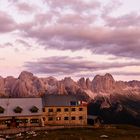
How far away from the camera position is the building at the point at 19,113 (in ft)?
392

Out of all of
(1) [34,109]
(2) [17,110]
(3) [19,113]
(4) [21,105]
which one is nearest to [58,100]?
(1) [34,109]

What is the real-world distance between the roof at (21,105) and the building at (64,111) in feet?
10.4

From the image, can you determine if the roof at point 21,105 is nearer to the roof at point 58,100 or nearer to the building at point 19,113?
the building at point 19,113

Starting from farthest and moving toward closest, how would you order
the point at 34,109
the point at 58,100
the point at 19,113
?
1. the point at 58,100
2. the point at 34,109
3. the point at 19,113

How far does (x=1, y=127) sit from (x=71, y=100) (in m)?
29.8

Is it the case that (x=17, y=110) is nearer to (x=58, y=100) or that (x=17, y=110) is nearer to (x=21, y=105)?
(x=21, y=105)

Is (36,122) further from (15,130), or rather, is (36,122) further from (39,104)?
(15,130)

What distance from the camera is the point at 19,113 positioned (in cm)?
12144

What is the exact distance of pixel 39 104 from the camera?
5027 inches

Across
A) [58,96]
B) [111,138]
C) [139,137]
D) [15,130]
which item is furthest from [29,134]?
[58,96]

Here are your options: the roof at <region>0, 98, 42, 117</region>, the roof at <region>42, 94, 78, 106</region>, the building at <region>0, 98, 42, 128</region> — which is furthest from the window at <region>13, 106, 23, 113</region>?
the roof at <region>42, 94, 78, 106</region>

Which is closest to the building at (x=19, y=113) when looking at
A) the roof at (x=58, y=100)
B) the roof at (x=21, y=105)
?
the roof at (x=21, y=105)

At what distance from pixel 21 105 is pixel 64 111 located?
16899mm

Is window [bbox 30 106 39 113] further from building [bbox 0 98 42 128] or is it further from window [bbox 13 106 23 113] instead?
window [bbox 13 106 23 113]
